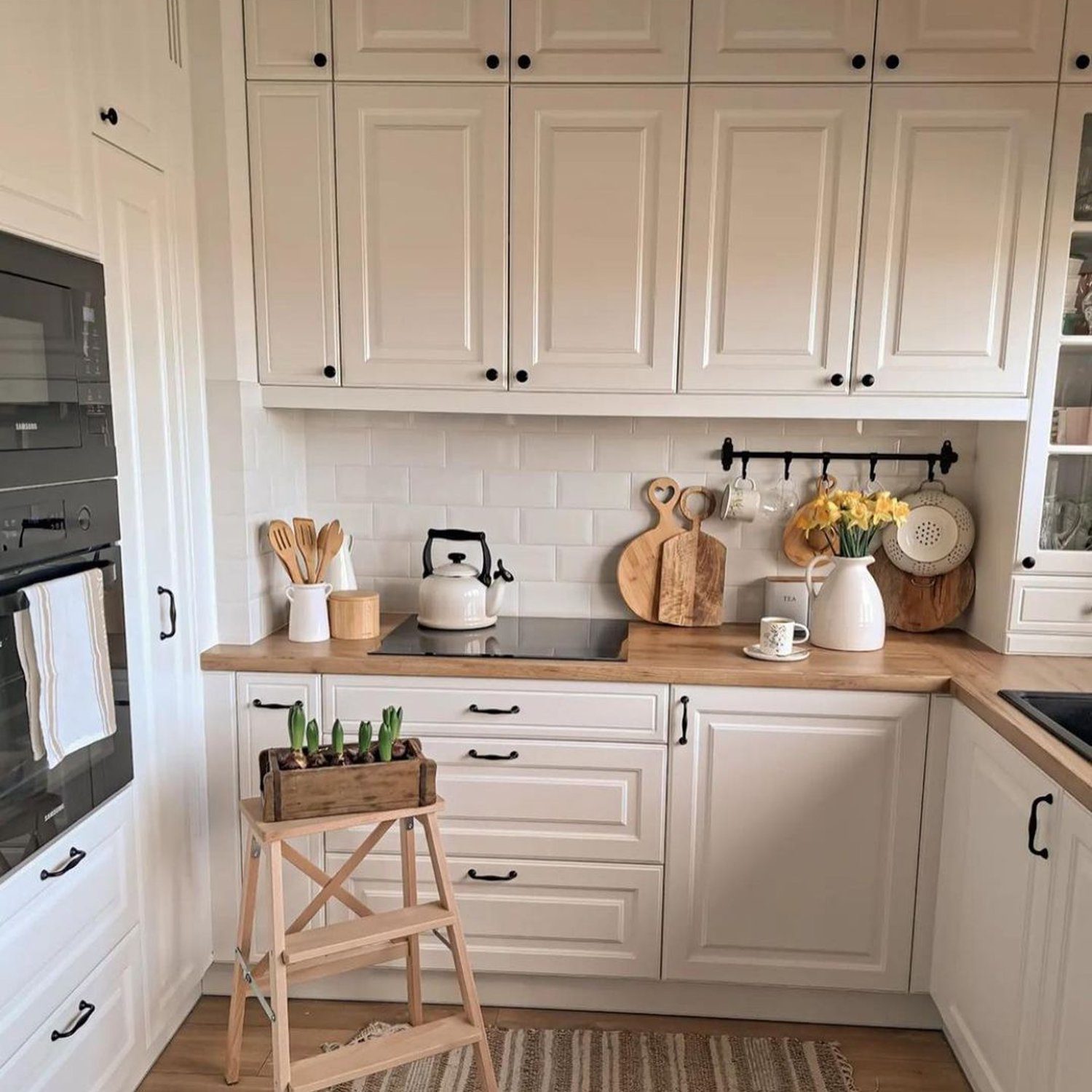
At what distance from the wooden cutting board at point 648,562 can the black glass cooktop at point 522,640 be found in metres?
0.08

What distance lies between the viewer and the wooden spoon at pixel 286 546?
2.29 meters

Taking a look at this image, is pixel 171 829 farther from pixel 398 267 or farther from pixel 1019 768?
pixel 1019 768

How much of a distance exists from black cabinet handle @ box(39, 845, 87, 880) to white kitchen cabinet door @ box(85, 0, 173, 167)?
1.31 meters

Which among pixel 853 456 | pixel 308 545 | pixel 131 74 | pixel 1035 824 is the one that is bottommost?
pixel 1035 824

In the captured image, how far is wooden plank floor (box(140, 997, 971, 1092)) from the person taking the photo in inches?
80.7

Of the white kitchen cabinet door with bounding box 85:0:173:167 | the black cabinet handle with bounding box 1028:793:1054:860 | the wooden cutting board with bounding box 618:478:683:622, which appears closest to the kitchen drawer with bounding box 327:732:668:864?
the wooden cutting board with bounding box 618:478:683:622

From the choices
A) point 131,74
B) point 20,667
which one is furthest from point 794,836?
point 131,74

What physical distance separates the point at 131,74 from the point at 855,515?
5.97ft

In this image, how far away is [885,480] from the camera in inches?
101

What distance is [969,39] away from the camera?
2080mm

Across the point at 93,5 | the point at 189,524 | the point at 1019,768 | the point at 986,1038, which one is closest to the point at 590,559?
the point at 189,524

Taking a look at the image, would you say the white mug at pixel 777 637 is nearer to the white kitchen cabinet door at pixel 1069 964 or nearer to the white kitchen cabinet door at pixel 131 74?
the white kitchen cabinet door at pixel 1069 964

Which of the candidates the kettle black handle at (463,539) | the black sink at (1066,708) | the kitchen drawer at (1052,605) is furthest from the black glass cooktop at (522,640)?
the kitchen drawer at (1052,605)

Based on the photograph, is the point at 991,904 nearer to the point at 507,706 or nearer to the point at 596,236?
the point at 507,706
